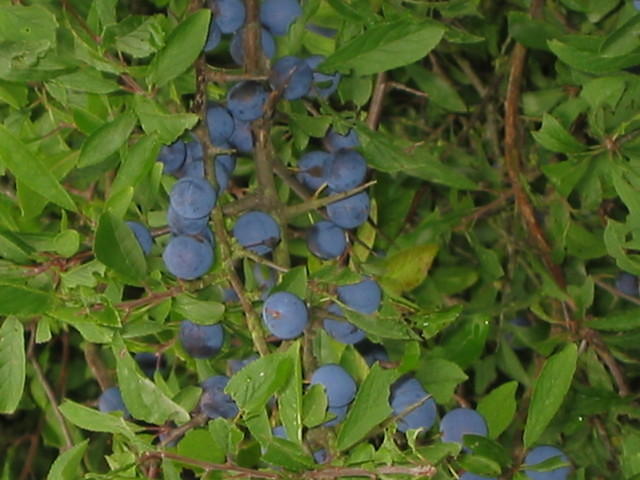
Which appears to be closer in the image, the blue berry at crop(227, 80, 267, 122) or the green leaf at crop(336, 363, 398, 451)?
the green leaf at crop(336, 363, 398, 451)

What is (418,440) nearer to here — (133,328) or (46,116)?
(133,328)

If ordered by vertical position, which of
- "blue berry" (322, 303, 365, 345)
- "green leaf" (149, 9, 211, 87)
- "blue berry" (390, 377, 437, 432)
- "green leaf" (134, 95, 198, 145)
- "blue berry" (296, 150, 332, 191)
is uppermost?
"green leaf" (149, 9, 211, 87)

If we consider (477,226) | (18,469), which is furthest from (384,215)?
(18,469)

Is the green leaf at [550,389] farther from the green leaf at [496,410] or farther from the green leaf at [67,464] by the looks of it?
the green leaf at [67,464]

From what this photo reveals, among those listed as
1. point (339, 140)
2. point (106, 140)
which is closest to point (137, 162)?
point (106, 140)

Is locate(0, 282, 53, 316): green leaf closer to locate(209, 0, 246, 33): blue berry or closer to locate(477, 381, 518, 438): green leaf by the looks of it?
locate(209, 0, 246, 33): blue berry

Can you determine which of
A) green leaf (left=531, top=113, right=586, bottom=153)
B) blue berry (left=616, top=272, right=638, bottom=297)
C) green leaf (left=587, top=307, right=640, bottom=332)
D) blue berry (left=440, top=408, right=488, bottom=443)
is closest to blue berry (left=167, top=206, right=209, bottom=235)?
blue berry (left=440, top=408, right=488, bottom=443)
